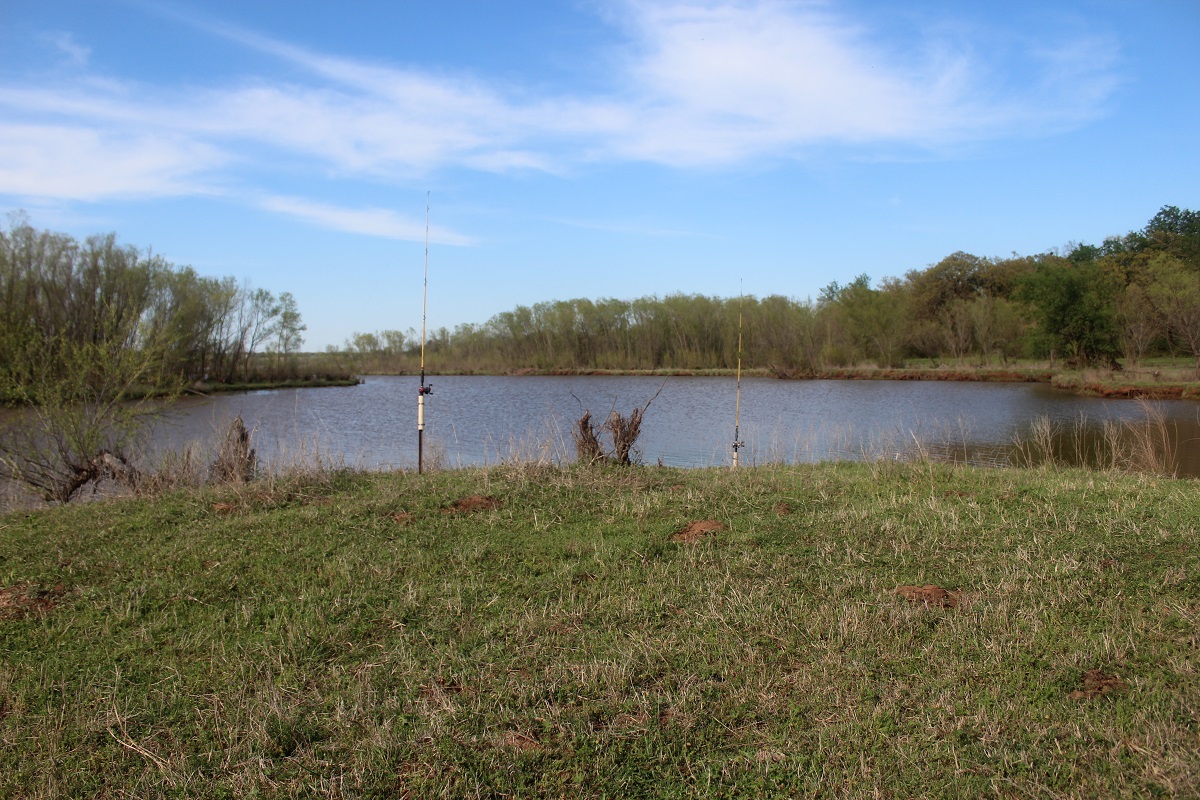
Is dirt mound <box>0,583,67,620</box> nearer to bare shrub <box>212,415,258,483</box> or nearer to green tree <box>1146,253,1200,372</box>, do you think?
bare shrub <box>212,415,258,483</box>

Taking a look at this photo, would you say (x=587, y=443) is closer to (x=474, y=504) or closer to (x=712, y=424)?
(x=474, y=504)

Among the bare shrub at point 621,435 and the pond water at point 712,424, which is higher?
the bare shrub at point 621,435

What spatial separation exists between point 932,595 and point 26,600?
5.50 m

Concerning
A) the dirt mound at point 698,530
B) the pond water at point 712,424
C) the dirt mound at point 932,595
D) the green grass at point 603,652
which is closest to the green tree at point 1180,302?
the pond water at point 712,424

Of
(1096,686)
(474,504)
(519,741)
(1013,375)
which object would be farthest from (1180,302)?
(519,741)

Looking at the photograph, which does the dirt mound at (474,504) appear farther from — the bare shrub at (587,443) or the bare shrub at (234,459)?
the bare shrub at (234,459)

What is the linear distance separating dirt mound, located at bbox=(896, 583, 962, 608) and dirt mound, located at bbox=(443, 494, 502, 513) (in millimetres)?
3549

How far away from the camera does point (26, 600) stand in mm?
4887

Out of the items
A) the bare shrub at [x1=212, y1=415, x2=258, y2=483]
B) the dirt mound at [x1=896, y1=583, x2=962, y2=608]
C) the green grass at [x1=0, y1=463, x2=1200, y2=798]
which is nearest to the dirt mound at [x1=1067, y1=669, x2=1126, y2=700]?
the green grass at [x1=0, y1=463, x2=1200, y2=798]

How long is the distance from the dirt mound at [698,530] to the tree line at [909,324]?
119ft

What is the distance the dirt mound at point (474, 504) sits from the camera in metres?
6.93

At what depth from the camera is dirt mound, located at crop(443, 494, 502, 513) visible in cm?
693

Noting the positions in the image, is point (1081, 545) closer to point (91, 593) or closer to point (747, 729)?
point (747, 729)

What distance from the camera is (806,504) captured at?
7.08 metres
